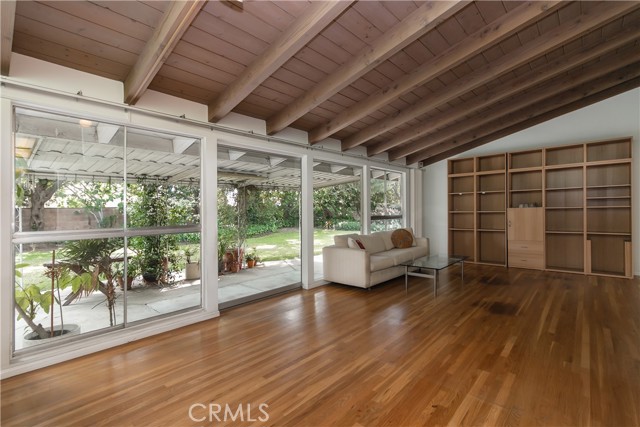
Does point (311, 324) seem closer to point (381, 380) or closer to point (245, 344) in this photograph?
point (245, 344)

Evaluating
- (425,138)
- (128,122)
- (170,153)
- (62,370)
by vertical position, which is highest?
(425,138)

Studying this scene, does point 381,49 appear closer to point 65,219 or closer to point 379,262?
point 379,262

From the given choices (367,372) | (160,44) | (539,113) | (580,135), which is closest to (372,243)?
(367,372)

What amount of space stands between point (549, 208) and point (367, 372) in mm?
5522

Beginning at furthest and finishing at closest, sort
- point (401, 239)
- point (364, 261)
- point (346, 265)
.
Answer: point (401, 239) < point (346, 265) < point (364, 261)

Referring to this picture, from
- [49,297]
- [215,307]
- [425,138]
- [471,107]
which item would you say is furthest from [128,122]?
[425,138]

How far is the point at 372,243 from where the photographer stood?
521 cm

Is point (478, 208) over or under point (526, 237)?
over

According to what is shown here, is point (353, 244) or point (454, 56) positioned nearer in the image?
point (454, 56)

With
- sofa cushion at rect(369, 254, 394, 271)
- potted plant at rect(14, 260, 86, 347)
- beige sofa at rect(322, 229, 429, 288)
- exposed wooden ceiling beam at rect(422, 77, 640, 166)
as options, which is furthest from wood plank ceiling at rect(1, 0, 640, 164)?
sofa cushion at rect(369, 254, 394, 271)

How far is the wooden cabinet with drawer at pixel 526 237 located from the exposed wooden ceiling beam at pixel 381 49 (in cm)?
480

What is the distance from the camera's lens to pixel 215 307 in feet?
11.5

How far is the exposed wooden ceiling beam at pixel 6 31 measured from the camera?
1689mm

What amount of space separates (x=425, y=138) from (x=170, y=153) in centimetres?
464
